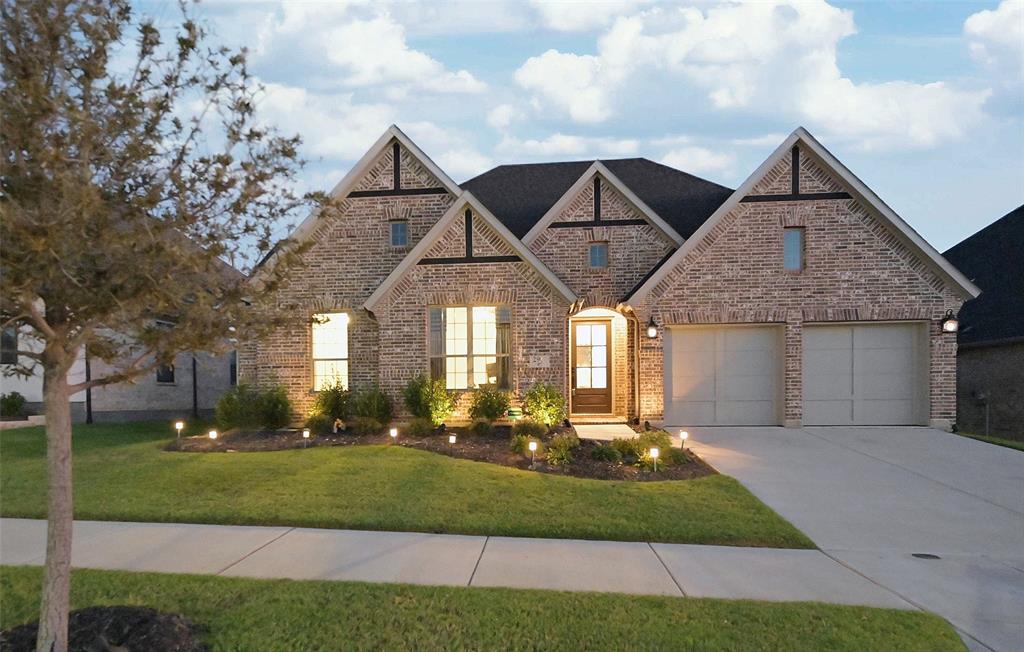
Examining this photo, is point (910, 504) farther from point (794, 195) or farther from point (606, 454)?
point (794, 195)

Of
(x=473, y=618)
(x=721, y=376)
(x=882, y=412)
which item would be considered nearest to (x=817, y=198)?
(x=721, y=376)

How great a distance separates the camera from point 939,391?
39.6 feet

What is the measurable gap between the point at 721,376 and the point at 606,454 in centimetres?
508

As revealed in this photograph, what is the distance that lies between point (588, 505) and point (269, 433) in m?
8.25

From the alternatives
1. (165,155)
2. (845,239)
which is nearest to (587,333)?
(845,239)

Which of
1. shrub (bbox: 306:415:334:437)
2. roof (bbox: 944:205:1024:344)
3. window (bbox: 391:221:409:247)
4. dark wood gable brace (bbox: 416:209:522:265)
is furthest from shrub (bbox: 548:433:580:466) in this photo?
roof (bbox: 944:205:1024:344)

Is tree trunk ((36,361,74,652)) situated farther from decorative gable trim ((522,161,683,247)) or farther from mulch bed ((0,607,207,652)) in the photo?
decorative gable trim ((522,161,683,247))

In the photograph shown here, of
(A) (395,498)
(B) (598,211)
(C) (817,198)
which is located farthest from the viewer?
(B) (598,211)

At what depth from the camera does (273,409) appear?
1220 cm

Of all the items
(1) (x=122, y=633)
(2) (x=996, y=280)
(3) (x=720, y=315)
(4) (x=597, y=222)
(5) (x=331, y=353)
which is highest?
(4) (x=597, y=222)

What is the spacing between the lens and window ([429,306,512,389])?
41.3 ft

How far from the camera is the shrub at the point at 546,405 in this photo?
38.7 ft

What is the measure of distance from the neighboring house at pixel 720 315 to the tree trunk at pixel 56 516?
899 cm

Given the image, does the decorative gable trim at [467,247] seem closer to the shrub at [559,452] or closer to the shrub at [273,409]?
the shrub at [273,409]
